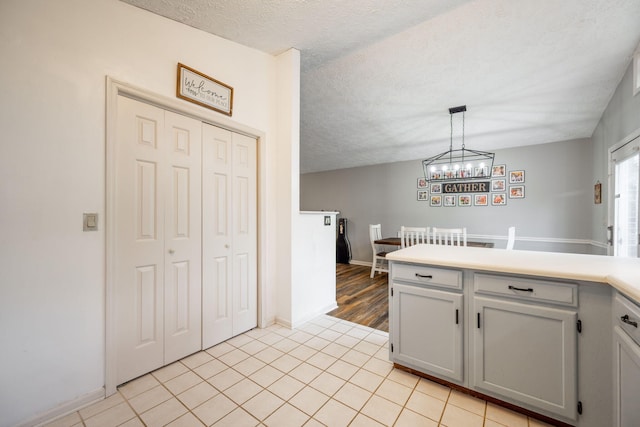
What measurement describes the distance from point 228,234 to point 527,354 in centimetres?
223

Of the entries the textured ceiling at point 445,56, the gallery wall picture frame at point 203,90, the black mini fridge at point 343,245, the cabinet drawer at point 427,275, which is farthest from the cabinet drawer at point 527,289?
the black mini fridge at point 343,245

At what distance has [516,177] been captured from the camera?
4.21 metres

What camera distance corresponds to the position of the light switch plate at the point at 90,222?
149cm

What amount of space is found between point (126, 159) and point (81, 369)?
1297 millimetres

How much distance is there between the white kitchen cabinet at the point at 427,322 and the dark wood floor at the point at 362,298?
30.5 inches

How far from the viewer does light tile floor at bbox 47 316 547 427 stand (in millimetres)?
1386

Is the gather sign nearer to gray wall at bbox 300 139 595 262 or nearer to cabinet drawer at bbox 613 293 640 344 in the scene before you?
gray wall at bbox 300 139 595 262

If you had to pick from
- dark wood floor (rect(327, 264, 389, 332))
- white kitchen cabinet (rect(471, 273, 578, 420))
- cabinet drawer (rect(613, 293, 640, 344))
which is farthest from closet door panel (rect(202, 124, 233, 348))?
cabinet drawer (rect(613, 293, 640, 344))

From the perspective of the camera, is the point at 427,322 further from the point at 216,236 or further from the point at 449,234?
the point at 449,234

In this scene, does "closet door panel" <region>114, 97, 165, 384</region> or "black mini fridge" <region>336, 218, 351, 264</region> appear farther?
"black mini fridge" <region>336, 218, 351, 264</region>

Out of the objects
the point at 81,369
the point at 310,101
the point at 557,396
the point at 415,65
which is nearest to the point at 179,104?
the point at 81,369

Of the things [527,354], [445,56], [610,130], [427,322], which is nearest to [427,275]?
[427,322]

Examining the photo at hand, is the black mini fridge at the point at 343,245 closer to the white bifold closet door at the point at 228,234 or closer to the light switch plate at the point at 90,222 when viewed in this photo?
the white bifold closet door at the point at 228,234

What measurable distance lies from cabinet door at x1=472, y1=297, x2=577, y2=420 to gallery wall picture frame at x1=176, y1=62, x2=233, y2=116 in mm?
2381
